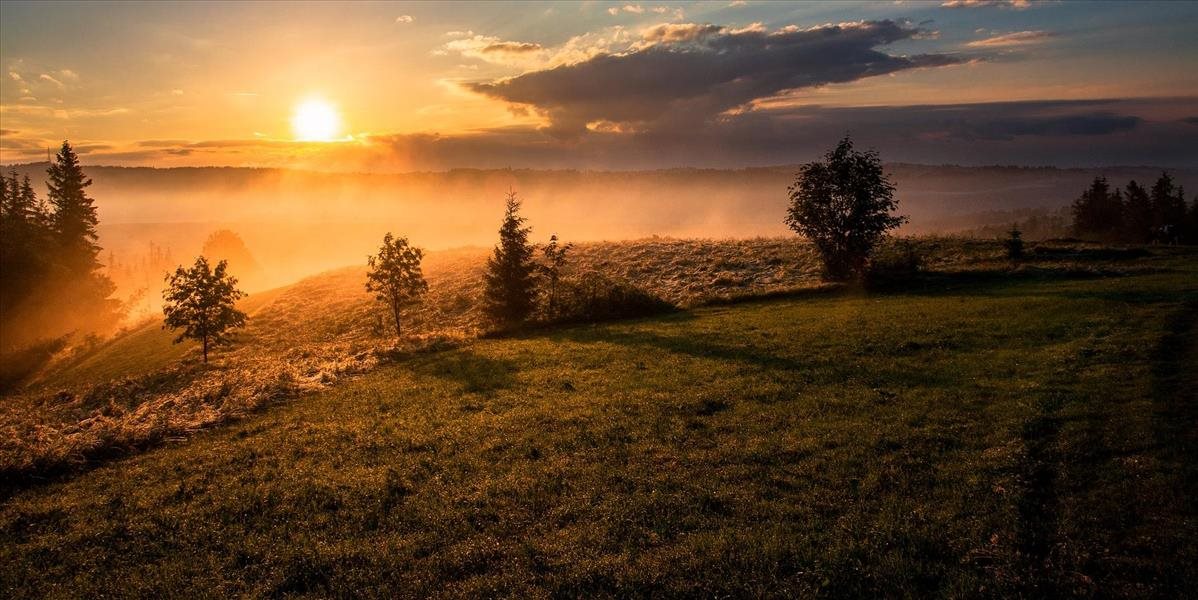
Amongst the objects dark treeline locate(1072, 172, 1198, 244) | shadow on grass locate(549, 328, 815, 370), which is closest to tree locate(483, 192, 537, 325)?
shadow on grass locate(549, 328, 815, 370)

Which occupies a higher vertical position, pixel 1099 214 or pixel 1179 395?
pixel 1099 214

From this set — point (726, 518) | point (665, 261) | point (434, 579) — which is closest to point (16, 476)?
point (434, 579)

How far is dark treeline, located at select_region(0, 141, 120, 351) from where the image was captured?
68188 mm

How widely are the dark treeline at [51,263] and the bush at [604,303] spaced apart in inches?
2622

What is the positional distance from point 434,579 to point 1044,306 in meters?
34.0

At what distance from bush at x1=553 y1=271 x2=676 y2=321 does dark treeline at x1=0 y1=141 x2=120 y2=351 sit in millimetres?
66603

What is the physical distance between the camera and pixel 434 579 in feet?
37.7

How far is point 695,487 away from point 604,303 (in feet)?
100

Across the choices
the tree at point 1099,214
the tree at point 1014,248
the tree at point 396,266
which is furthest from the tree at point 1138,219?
the tree at point 396,266

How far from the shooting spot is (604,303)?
147ft

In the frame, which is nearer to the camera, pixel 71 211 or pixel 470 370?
pixel 470 370

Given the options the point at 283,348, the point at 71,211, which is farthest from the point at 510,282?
the point at 71,211

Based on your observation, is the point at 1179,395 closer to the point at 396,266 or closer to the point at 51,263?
the point at 396,266

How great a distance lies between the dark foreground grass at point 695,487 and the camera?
1093cm
